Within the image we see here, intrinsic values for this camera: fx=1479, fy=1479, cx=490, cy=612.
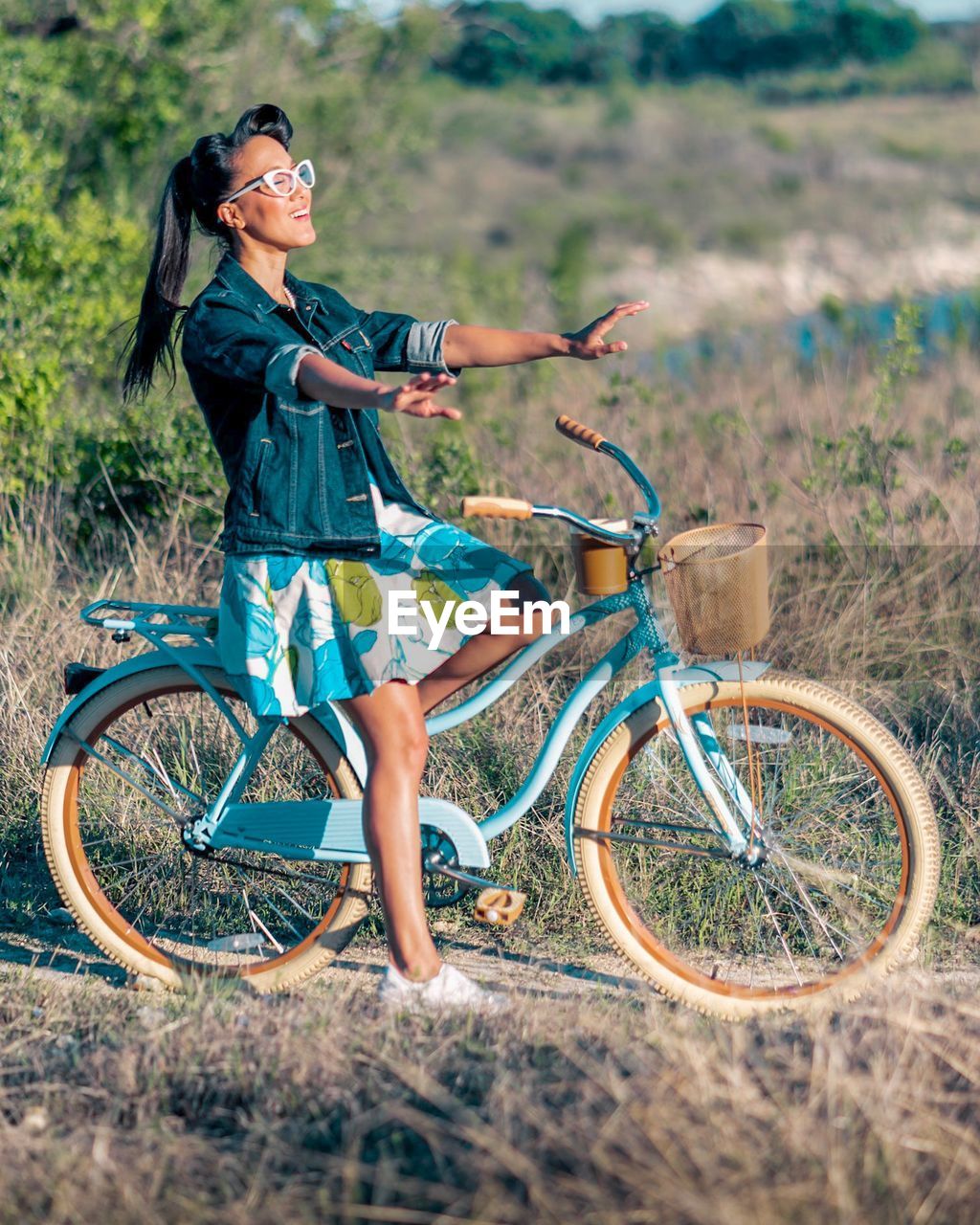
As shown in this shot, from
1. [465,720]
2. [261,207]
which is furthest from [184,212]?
[465,720]

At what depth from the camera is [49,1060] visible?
3.17 metres

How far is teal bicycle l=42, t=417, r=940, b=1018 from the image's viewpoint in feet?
11.1

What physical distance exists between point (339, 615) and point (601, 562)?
1.99ft

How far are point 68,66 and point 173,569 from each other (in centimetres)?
601

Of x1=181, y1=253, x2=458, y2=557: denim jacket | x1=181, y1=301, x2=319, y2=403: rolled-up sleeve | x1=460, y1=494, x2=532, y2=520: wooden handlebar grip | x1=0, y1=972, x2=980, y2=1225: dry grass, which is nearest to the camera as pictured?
x1=0, y1=972, x2=980, y2=1225: dry grass

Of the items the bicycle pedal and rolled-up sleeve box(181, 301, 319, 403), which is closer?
rolled-up sleeve box(181, 301, 319, 403)

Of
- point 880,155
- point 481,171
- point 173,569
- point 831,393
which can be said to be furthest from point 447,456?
point 880,155

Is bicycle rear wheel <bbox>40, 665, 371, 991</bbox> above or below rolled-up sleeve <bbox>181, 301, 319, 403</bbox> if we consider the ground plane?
below

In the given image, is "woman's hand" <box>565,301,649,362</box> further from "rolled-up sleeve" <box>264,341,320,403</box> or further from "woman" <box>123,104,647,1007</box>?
"rolled-up sleeve" <box>264,341,320,403</box>

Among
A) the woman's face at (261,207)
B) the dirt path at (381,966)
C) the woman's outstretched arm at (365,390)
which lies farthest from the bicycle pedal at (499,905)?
the woman's face at (261,207)

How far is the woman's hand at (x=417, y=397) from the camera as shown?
9.20ft

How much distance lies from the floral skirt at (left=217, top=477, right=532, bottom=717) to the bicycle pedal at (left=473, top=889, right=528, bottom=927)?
1.80 ft

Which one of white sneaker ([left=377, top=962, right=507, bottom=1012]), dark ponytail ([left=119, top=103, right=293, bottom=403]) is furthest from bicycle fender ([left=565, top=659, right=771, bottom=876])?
dark ponytail ([left=119, top=103, right=293, bottom=403])

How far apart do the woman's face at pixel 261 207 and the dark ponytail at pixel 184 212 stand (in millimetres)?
23
